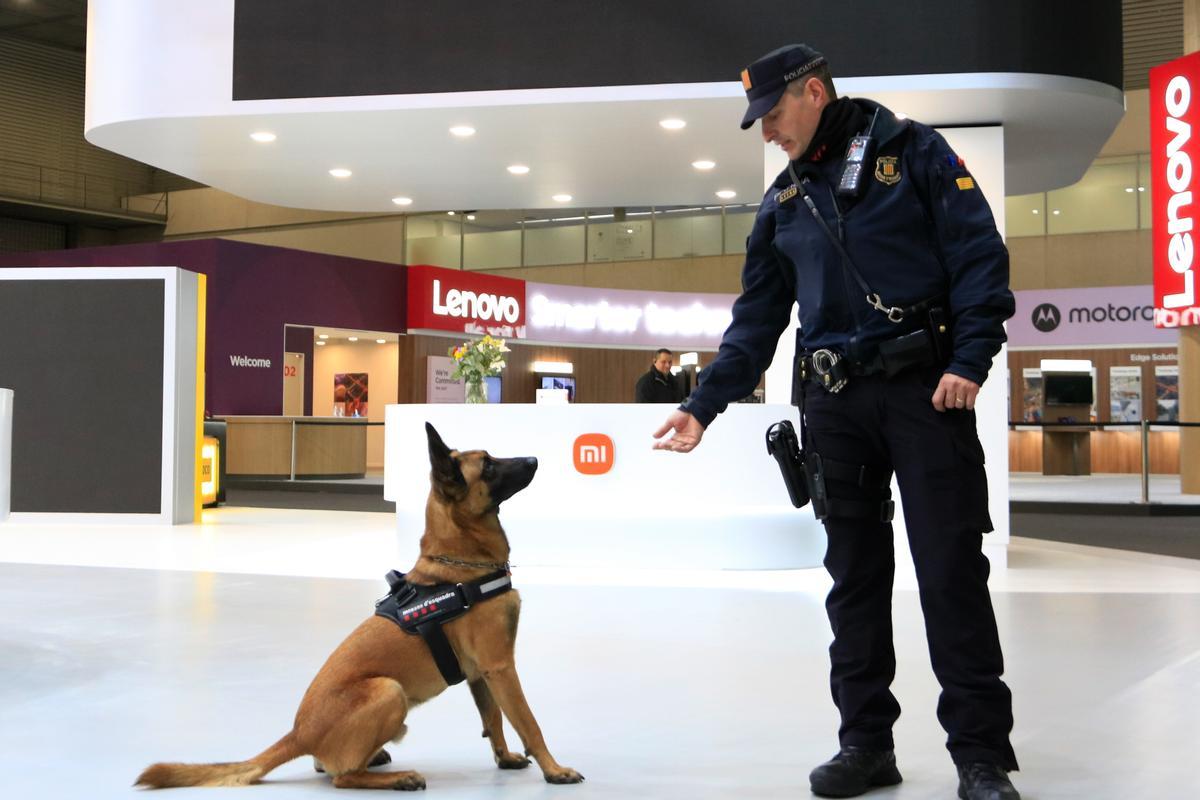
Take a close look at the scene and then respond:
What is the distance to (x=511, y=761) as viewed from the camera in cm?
257

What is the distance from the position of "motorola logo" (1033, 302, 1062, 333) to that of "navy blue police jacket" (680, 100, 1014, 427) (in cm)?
1718

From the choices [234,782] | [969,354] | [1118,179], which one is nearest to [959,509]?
[969,354]

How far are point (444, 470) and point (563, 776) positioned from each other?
2.27 feet

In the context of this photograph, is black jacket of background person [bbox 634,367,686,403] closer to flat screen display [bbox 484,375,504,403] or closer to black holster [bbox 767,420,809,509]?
black holster [bbox 767,420,809,509]

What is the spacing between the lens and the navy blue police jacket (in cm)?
229

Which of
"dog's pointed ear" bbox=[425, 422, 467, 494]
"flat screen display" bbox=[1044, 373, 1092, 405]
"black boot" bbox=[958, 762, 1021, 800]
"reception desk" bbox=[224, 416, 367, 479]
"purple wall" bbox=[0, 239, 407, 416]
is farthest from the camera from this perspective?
"flat screen display" bbox=[1044, 373, 1092, 405]

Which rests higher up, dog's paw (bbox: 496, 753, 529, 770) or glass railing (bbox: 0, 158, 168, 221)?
glass railing (bbox: 0, 158, 168, 221)

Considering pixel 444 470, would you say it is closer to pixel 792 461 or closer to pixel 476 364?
pixel 792 461

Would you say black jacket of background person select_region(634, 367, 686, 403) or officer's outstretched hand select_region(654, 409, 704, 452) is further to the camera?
black jacket of background person select_region(634, 367, 686, 403)

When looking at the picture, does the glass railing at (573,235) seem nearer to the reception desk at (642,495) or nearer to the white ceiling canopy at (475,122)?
the white ceiling canopy at (475,122)

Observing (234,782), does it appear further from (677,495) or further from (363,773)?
(677,495)

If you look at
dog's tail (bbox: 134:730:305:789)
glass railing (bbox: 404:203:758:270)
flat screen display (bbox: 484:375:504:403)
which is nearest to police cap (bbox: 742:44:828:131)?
dog's tail (bbox: 134:730:305:789)

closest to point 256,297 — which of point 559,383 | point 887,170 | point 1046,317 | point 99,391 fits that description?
point 559,383

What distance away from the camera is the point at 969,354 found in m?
2.26
